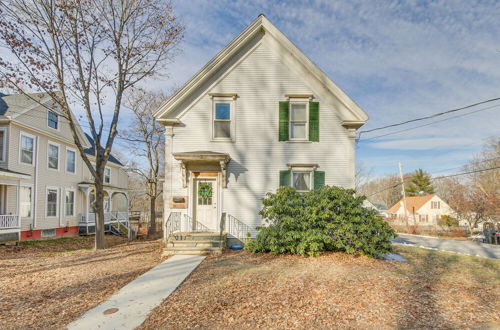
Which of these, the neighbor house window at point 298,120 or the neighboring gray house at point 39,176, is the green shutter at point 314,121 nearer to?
the neighbor house window at point 298,120

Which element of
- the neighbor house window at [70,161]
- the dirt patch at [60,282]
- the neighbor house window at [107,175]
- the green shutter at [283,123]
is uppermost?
the green shutter at [283,123]

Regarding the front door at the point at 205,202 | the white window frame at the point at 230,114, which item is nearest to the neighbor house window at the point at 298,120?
the white window frame at the point at 230,114

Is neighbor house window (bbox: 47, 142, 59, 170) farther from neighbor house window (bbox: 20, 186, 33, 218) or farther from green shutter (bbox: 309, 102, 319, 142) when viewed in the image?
green shutter (bbox: 309, 102, 319, 142)

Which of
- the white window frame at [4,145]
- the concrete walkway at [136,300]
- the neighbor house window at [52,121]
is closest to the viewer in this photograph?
the concrete walkway at [136,300]

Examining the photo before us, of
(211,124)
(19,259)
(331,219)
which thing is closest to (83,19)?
(211,124)

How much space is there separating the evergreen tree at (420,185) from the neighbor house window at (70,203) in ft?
173

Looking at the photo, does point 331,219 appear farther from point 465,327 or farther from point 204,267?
point 465,327

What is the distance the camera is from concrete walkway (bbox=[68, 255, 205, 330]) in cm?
400

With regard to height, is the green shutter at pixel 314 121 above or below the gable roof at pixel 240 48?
below

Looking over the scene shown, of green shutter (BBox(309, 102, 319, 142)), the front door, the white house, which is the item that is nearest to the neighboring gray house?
the white house

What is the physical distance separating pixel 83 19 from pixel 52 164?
9.79 metres

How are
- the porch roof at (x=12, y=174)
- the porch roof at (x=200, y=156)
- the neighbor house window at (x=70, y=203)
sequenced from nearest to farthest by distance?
the porch roof at (x=200, y=156) < the porch roof at (x=12, y=174) < the neighbor house window at (x=70, y=203)

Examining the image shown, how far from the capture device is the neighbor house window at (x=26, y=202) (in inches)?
547

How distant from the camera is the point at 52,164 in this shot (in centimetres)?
1625
